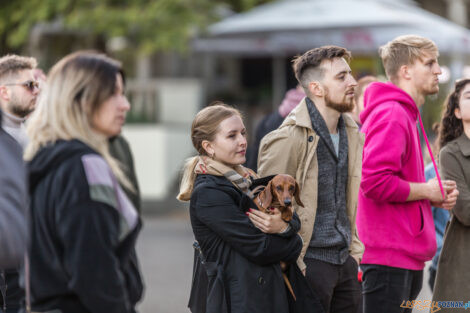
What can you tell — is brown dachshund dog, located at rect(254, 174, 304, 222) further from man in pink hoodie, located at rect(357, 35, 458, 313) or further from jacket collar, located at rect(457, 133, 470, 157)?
jacket collar, located at rect(457, 133, 470, 157)

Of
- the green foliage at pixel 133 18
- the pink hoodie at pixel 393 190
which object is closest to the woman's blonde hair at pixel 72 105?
the pink hoodie at pixel 393 190

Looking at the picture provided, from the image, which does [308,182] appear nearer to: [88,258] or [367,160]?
[367,160]

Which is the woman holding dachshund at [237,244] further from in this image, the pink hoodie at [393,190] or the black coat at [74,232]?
the black coat at [74,232]

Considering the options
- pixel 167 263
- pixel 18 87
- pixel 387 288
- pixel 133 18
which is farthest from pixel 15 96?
pixel 133 18

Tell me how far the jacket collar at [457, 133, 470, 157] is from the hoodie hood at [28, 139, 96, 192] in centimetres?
269

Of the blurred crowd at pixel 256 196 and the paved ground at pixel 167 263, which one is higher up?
the blurred crowd at pixel 256 196

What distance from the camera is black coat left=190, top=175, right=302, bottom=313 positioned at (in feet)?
12.6

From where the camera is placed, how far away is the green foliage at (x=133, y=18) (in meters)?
14.2

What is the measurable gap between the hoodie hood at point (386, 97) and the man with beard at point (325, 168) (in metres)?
0.28

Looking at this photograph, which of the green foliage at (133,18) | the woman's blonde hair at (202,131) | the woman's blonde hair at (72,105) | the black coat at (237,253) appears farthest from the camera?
the green foliage at (133,18)

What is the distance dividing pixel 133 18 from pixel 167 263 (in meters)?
5.39

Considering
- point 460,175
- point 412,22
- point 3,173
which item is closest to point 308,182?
point 460,175

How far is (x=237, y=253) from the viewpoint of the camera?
12.8ft

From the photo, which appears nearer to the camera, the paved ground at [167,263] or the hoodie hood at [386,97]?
the hoodie hood at [386,97]
